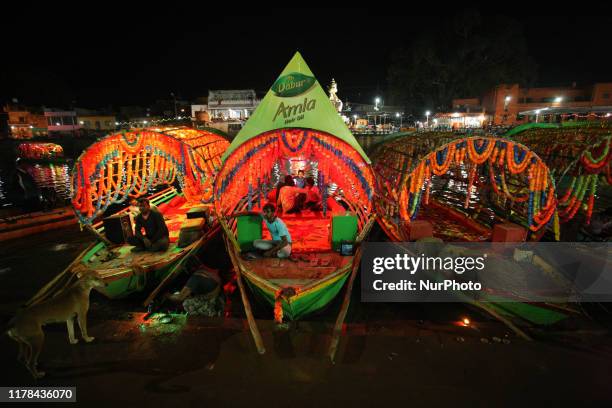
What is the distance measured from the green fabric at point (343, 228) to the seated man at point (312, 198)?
3745mm

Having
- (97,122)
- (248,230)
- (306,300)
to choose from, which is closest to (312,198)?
(248,230)

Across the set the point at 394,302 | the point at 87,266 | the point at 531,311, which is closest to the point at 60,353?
the point at 87,266

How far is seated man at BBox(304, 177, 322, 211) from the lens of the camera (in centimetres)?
1084

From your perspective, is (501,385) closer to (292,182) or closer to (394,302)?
(394,302)

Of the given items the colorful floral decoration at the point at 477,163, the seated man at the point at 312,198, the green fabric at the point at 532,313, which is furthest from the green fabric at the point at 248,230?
the green fabric at the point at 532,313

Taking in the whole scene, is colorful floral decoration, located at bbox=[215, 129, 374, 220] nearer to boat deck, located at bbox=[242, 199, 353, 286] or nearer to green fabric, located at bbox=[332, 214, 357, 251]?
green fabric, located at bbox=[332, 214, 357, 251]

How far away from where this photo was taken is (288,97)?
321 inches

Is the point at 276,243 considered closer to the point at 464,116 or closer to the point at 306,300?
the point at 306,300

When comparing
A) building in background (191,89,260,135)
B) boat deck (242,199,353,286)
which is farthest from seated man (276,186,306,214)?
building in background (191,89,260,135)

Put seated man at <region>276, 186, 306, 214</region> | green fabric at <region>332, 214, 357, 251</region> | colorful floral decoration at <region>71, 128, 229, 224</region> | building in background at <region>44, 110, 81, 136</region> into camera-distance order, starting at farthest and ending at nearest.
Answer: building in background at <region>44, 110, 81, 136</region>, seated man at <region>276, 186, 306, 214</region>, colorful floral decoration at <region>71, 128, 229, 224</region>, green fabric at <region>332, 214, 357, 251</region>

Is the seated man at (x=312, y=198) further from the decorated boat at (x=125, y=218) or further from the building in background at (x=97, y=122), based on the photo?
the building in background at (x=97, y=122)

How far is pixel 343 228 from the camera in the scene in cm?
707

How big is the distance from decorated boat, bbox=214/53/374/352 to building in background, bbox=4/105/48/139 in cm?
5192

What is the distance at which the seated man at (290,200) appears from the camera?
1042 centimetres
